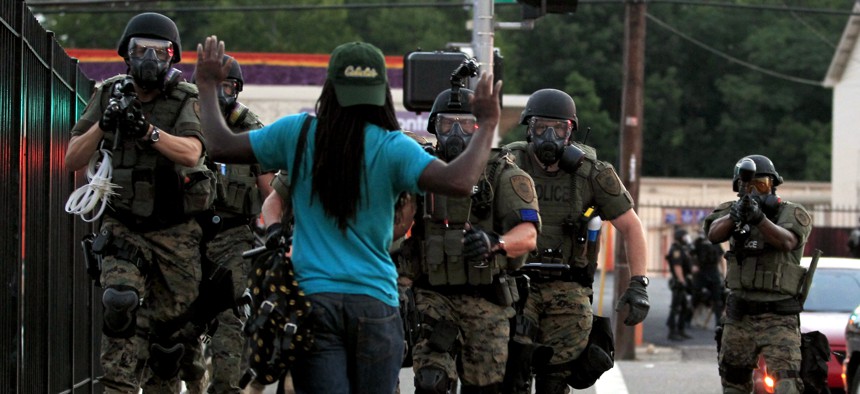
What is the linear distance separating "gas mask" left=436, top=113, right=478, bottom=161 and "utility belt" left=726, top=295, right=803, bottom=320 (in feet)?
12.1

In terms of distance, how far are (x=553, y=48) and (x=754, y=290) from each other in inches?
2931

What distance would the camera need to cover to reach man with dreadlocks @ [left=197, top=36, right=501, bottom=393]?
5609 mm

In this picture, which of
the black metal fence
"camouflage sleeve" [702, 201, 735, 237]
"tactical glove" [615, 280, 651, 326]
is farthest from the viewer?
"camouflage sleeve" [702, 201, 735, 237]

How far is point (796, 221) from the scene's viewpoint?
11.3m

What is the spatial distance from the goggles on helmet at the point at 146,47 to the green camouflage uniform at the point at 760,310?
4.95 m

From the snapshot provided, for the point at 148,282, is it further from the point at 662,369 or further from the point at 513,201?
the point at 662,369

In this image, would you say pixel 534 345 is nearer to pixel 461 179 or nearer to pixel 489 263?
pixel 489 263

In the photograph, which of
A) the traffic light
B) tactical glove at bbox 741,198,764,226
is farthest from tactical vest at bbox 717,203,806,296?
the traffic light

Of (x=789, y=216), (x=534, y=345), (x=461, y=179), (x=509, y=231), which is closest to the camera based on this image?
(x=461, y=179)

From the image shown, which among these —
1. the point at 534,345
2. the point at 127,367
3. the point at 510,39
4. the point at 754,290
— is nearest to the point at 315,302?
the point at 127,367

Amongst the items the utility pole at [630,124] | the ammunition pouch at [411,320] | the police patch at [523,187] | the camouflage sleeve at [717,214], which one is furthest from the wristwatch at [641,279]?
the utility pole at [630,124]

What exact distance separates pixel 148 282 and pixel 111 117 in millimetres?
1097

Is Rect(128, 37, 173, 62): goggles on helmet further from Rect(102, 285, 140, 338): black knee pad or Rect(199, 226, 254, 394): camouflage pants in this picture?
Rect(199, 226, 254, 394): camouflage pants

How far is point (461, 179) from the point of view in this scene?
5.55m
